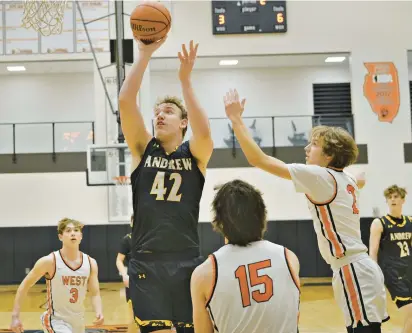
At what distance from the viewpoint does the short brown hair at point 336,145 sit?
384 centimetres

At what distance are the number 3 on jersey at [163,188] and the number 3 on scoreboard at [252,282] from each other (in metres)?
0.95

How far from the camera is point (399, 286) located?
6.91m

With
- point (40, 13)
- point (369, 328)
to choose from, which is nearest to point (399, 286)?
point (369, 328)

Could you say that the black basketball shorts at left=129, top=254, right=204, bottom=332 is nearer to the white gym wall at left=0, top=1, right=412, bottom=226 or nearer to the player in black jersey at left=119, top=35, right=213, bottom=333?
the player in black jersey at left=119, top=35, right=213, bottom=333

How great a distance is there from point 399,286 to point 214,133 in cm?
894

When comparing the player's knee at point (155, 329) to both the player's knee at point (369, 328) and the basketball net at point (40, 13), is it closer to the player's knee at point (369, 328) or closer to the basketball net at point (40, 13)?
the player's knee at point (369, 328)

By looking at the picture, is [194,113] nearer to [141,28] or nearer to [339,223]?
[141,28]

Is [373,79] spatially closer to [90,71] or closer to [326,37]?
[326,37]

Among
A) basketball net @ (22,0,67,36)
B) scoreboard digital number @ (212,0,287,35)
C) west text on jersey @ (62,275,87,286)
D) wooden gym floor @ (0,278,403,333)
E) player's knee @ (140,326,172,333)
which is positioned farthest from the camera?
scoreboard digital number @ (212,0,287,35)

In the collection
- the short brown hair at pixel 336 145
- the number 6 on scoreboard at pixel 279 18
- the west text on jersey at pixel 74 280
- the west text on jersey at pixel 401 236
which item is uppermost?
the number 6 on scoreboard at pixel 279 18

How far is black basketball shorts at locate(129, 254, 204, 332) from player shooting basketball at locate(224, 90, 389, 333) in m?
0.91

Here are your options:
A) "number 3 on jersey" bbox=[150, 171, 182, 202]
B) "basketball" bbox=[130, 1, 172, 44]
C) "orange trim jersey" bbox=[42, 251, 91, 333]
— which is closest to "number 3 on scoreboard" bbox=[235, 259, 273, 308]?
"number 3 on jersey" bbox=[150, 171, 182, 202]

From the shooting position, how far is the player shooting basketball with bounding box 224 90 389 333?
368cm

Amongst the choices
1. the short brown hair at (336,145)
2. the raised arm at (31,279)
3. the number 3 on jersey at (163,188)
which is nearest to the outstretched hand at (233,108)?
the number 3 on jersey at (163,188)
